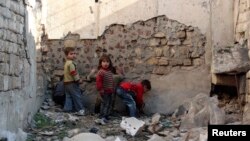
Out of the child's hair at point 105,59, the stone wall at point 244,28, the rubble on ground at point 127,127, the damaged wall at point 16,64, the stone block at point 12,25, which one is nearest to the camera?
the damaged wall at point 16,64

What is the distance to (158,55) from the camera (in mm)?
8164

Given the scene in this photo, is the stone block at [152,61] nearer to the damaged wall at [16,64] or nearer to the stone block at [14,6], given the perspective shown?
the damaged wall at [16,64]

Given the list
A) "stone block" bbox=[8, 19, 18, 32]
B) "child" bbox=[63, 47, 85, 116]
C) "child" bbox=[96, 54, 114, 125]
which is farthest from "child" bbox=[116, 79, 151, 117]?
"stone block" bbox=[8, 19, 18, 32]

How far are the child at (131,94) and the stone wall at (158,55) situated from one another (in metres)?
0.38

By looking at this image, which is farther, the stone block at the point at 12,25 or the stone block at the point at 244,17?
the stone block at the point at 244,17

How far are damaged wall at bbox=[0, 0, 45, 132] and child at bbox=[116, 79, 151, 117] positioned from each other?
5.34 feet

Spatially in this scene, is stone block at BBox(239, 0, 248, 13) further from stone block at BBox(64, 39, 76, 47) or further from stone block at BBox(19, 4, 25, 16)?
stone block at BBox(19, 4, 25, 16)

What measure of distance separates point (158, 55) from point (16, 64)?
3224mm

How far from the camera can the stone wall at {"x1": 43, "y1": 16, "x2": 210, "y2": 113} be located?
8.07 m

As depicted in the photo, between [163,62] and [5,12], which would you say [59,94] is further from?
[5,12]

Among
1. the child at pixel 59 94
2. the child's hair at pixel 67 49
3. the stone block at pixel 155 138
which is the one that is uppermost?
the child's hair at pixel 67 49

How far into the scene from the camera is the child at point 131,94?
→ 25.3 feet

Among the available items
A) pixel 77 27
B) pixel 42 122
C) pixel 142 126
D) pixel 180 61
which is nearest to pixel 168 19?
pixel 180 61

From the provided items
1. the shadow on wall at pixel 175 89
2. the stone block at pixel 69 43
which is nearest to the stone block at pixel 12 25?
the stone block at pixel 69 43
